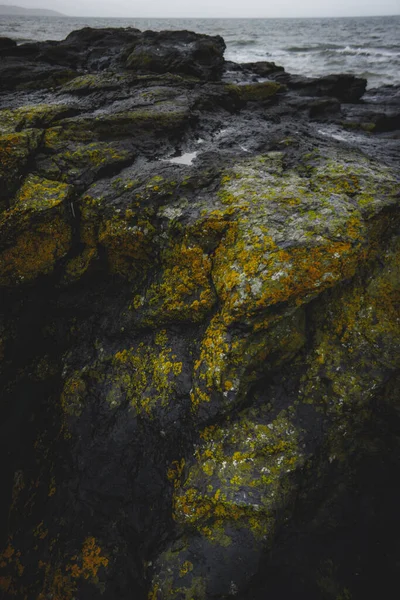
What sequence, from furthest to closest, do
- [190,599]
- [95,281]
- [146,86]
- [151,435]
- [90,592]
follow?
[146,86]
[95,281]
[151,435]
[90,592]
[190,599]

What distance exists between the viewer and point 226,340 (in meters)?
4.58

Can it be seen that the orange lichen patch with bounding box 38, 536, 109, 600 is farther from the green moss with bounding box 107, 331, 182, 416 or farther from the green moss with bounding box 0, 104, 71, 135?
the green moss with bounding box 0, 104, 71, 135

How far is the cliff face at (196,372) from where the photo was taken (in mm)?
4422

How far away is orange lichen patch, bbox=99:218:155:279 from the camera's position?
5395 mm

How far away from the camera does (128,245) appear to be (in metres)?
5.51

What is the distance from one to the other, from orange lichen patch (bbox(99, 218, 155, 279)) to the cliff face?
0.03 meters

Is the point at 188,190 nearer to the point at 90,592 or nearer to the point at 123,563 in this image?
the point at 123,563

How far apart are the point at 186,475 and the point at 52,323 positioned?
12.2 feet

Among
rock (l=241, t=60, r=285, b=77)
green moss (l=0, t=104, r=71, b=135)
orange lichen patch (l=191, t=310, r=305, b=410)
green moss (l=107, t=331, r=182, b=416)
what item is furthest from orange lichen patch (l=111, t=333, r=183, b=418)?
rock (l=241, t=60, r=285, b=77)

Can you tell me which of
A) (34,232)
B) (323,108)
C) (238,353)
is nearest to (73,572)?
(238,353)

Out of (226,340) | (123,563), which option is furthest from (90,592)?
(226,340)

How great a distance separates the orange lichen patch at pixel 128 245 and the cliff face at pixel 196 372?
1.3 inches

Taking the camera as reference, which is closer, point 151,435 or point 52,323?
point 151,435

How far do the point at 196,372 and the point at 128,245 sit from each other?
2.46 metres
